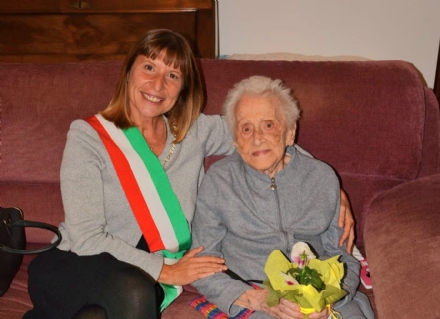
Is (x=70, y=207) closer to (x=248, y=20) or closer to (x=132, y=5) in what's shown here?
(x=132, y=5)

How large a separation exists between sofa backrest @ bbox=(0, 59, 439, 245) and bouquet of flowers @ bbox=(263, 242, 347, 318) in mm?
639

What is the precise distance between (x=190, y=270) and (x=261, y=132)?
1.52 ft

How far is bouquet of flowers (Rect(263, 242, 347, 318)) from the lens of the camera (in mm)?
1263

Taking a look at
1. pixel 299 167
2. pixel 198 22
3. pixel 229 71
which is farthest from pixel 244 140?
pixel 198 22

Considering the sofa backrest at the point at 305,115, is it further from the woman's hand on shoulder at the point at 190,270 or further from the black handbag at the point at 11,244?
the woman's hand on shoulder at the point at 190,270

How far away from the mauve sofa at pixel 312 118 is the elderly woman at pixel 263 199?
0.72 feet

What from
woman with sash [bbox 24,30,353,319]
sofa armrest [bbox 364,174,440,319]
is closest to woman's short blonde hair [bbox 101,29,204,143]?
woman with sash [bbox 24,30,353,319]

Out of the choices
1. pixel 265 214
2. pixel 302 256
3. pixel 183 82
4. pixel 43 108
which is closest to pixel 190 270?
pixel 265 214

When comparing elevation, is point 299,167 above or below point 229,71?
below

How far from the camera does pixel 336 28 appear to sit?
3242 millimetres

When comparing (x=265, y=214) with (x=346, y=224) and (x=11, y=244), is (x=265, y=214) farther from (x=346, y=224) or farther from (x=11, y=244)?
(x=11, y=244)

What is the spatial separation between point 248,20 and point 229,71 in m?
1.44

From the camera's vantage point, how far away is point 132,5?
8.93 feet

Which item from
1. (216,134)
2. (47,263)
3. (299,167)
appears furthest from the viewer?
(216,134)
